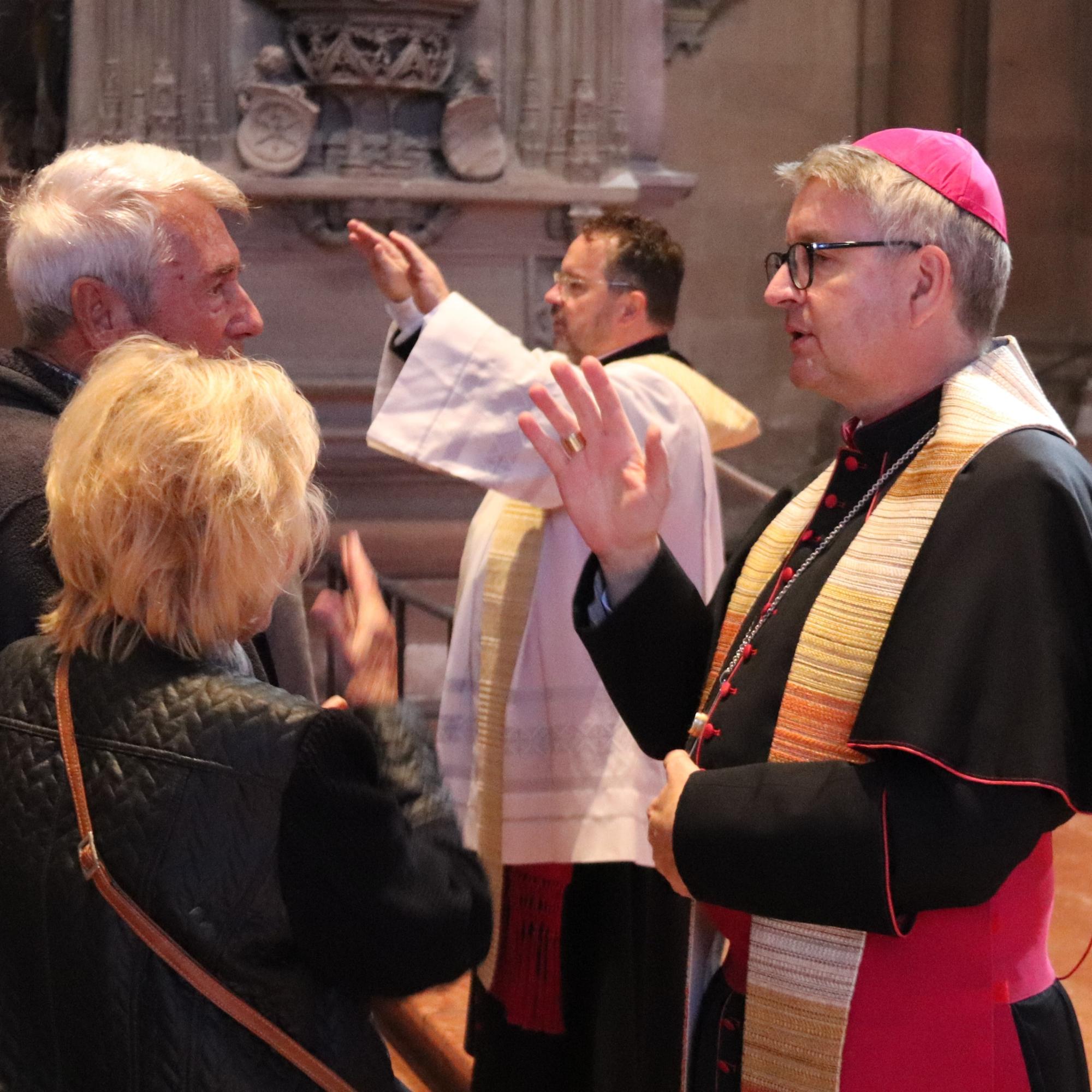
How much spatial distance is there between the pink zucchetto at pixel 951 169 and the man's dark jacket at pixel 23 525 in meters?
1.13

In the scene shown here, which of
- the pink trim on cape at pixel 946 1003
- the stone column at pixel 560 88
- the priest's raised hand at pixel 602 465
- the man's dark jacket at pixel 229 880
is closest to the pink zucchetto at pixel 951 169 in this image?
the priest's raised hand at pixel 602 465

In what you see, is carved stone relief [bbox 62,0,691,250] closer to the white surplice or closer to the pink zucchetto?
the white surplice

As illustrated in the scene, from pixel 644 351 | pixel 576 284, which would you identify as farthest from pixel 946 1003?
pixel 576 284

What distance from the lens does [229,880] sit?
4.87ft

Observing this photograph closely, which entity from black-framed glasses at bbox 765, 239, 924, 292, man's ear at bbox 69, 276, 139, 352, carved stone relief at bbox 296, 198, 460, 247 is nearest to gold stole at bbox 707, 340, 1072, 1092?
black-framed glasses at bbox 765, 239, 924, 292

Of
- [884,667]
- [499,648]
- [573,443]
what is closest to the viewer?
[884,667]

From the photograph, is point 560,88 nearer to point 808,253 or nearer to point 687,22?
point 687,22

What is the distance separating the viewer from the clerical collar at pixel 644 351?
3.81 m

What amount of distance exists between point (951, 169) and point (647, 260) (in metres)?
1.93

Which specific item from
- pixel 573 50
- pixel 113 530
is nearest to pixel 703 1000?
pixel 113 530

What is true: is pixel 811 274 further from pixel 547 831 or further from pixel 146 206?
pixel 547 831

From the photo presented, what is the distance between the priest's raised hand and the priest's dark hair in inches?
72.5

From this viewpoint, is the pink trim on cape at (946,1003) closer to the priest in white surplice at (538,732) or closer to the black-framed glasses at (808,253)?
the black-framed glasses at (808,253)

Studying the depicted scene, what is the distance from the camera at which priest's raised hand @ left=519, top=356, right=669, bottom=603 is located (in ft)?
6.42
